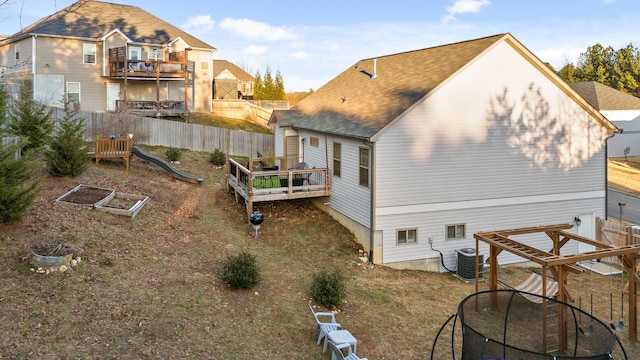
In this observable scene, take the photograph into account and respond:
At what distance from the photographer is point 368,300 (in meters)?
11.5

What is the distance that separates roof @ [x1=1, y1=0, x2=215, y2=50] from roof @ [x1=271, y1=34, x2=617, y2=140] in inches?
681

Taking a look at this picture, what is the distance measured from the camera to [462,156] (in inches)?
604

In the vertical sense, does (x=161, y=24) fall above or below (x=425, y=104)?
above

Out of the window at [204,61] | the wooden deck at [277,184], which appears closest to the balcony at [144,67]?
the window at [204,61]

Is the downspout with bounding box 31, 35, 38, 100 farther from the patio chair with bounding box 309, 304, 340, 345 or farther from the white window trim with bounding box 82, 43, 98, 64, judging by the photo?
the patio chair with bounding box 309, 304, 340, 345

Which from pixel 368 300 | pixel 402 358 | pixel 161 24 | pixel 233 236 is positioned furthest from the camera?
pixel 161 24

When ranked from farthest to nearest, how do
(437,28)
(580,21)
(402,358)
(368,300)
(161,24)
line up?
(161,24)
(580,21)
(437,28)
(368,300)
(402,358)

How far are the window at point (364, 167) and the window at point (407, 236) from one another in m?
1.88

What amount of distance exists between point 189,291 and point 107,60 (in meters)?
27.1

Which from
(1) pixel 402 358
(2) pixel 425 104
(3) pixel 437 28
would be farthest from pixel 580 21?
(1) pixel 402 358

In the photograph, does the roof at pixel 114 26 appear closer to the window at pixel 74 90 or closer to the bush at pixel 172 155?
the window at pixel 74 90

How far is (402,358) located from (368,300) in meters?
2.76

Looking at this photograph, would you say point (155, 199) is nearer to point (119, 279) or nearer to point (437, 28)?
point (119, 279)

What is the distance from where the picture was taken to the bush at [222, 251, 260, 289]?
33.7 feet
